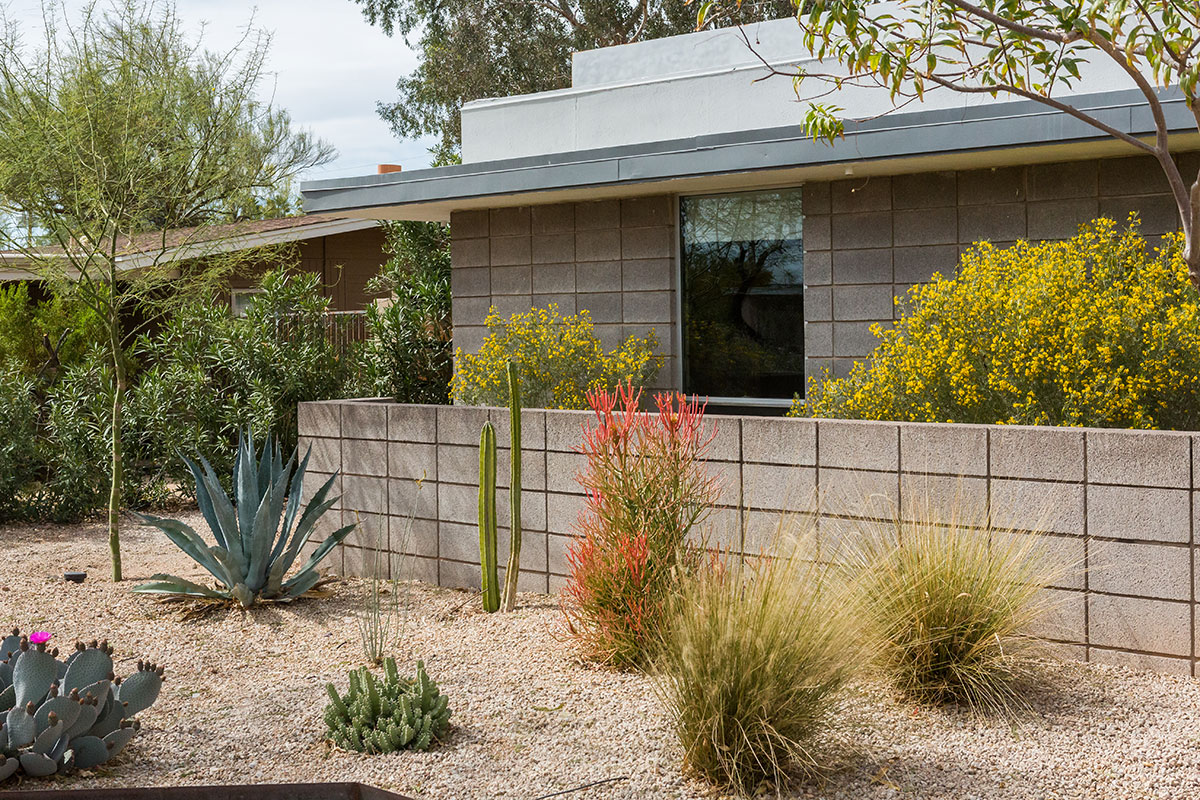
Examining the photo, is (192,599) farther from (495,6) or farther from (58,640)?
(495,6)

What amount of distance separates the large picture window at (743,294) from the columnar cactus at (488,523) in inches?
118

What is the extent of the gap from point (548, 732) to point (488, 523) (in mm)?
2258

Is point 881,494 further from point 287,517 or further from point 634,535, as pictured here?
point 287,517

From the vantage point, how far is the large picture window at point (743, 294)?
29.8ft

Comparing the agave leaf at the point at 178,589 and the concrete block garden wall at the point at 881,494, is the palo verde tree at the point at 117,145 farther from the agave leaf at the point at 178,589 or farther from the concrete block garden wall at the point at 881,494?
the concrete block garden wall at the point at 881,494

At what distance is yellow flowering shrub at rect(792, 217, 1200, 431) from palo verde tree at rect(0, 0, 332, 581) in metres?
5.47

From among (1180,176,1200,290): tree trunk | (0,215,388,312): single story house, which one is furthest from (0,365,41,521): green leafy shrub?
(1180,176,1200,290): tree trunk

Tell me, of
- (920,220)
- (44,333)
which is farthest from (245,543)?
(44,333)

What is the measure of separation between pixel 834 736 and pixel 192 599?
15.0 feet

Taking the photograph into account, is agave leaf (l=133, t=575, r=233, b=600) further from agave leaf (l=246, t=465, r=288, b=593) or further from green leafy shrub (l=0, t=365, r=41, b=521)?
green leafy shrub (l=0, t=365, r=41, b=521)

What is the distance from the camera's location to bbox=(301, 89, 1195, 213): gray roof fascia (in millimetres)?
6992

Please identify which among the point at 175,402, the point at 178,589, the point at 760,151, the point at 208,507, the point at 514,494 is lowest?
the point at 178,589

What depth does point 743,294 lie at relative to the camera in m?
9.31

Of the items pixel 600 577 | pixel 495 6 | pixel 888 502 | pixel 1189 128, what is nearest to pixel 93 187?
pixel 600 577
